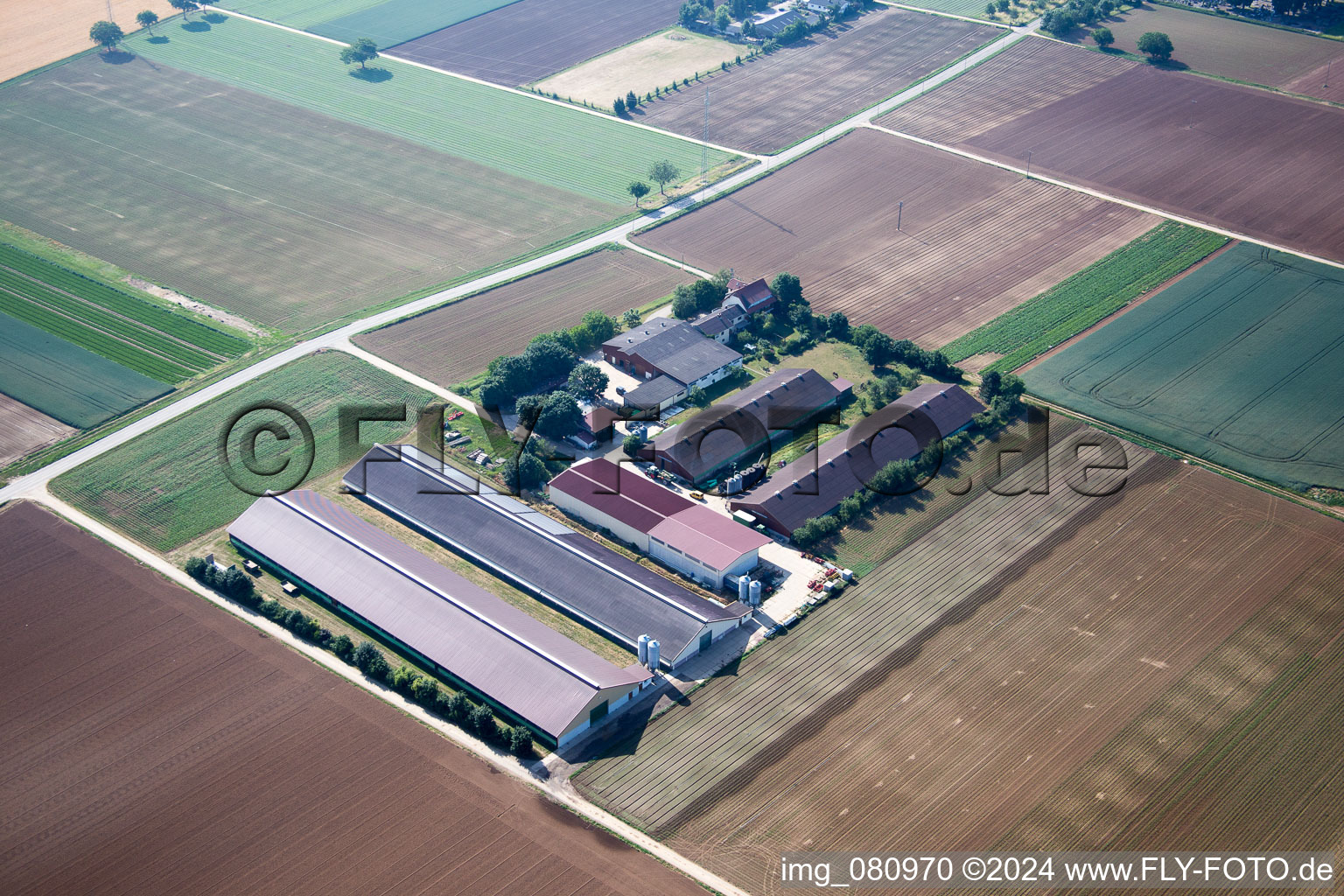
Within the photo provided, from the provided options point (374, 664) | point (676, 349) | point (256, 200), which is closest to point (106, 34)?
point (256, 200)

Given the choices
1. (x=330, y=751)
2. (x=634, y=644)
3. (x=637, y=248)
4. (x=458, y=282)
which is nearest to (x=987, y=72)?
(x=637, y=248)

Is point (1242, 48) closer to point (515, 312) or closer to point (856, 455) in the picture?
point (856, 455)

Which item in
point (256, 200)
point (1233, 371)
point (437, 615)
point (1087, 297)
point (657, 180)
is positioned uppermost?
point (256, 200)

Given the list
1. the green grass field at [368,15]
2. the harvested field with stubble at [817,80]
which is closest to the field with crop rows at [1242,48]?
the harvested field with stubble at [817,80]

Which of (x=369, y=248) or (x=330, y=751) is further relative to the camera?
(x=369, y=248)

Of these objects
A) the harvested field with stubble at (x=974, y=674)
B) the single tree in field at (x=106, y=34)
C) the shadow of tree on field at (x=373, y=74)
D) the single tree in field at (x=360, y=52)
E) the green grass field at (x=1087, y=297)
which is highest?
the single tree in field at (x=106, y=34)

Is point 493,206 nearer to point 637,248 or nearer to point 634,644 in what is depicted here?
point 637,248

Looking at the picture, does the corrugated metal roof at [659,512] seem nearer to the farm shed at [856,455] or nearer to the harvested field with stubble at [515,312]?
the farm shed at [856,455]
